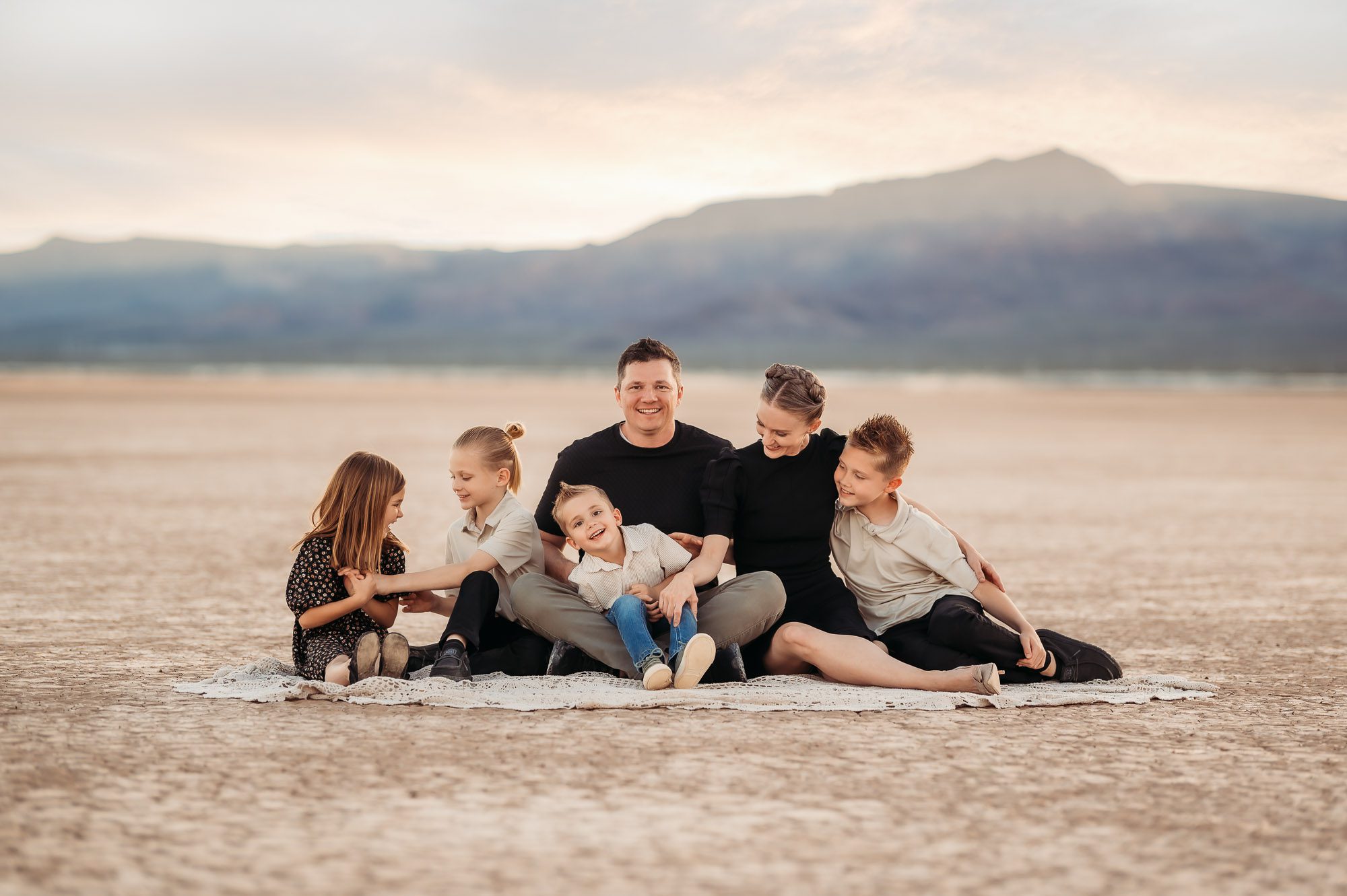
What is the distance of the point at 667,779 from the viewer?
14.3 feet

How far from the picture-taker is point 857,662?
5.86 m

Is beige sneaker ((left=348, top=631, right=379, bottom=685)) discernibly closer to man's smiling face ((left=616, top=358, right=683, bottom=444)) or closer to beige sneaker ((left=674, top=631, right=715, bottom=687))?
beige sneaker ((left=674, top=631, right=715, bottom=687))

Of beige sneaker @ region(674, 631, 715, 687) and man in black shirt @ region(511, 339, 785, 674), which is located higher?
man in black shirt @ region(511, 339, 785, 674)

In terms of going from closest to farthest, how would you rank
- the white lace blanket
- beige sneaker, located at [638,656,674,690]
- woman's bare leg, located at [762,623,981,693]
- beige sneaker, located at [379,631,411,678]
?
1. the white lace blanket
2. beige sneaker, located at [638,656,674,690]
3. woman's bare leg, located at [762,623,981,693]
4. beige sneaker, located at [379,631,411,678]

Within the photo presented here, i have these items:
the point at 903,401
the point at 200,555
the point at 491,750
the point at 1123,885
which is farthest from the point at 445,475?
the point at 903,401

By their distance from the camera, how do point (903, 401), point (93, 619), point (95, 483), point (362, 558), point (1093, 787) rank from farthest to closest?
point (903, 401) → point (95, 483) → point (93, 619) → point (362, 558) → point (1093, 787)

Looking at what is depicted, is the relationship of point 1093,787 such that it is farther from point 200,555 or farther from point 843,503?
point 200,555

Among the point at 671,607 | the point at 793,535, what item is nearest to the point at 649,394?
the point at 793,535

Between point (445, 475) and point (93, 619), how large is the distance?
395 inches

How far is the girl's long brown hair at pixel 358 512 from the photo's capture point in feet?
19.8

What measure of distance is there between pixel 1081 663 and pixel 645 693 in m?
1.97

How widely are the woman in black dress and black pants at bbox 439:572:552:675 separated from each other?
0.85 meters

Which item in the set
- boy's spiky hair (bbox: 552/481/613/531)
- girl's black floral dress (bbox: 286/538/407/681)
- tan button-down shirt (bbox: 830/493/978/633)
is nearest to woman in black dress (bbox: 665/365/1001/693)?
tan button-down shirt (bbox: 830/493/978/633)

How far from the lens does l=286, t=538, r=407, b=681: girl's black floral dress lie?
5.97 metres
